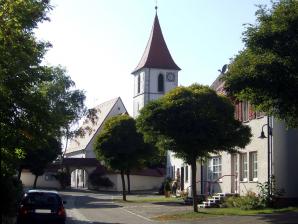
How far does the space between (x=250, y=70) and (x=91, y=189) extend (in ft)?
186

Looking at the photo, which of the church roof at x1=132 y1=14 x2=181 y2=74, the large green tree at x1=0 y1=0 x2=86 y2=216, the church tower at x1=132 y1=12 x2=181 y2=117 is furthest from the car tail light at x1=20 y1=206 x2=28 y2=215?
the church roof at x1=132 y1=14 x2=181 y2=74

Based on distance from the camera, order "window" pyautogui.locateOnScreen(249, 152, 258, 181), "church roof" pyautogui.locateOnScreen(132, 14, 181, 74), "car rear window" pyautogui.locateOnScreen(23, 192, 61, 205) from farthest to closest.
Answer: "church roof" pyautogui.locateOnScreen(132, 14, 181, 74) < "window" pyautogui.locateOnScreen(249, 152, 258, 181) < "car rear window" pyautogui.locateOnScreen(23, 192, 61, 205)

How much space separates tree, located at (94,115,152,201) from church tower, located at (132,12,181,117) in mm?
47663

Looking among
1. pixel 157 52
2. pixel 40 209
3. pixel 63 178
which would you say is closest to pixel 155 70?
pixel 157 52

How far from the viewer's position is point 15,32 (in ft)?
36.0

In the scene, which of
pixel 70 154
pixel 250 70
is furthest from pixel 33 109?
pixel 70 154

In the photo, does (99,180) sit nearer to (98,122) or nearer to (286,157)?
(98,122)

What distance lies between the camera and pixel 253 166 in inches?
1335

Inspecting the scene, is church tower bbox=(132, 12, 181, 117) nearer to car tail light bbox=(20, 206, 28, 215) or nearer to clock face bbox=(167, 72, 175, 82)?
clock face bbox=(167, 72, 175, 82)

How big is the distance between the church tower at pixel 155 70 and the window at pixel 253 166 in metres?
59.1

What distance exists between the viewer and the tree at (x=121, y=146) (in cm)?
4434

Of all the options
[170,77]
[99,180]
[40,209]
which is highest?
[170,77]

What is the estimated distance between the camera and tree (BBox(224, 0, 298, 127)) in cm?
1903

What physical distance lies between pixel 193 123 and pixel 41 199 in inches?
386
